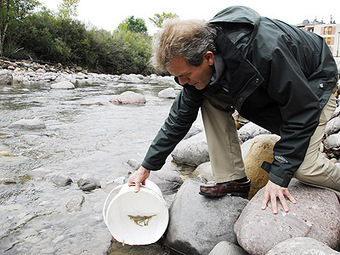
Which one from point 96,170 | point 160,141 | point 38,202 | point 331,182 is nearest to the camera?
point 331,182

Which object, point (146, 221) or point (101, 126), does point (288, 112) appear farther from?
point (101, 126)

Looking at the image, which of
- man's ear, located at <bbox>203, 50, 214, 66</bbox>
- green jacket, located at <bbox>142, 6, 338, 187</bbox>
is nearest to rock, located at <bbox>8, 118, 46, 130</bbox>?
green jacket, located at <bbox>142, 6, 338, 187</bbox>

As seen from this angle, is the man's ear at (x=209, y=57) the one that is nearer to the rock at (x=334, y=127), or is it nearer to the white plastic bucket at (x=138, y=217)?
the white plastic bucket at (x=138, y=217)

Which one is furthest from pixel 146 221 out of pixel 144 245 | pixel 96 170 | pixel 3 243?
pixel 96 170

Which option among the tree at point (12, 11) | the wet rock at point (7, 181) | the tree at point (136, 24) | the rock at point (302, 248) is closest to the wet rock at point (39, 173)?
the wet rock at point (7, 181)

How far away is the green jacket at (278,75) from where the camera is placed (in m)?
1.62

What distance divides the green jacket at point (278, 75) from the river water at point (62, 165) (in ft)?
4.42

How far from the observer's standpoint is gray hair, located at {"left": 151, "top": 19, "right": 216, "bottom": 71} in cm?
166

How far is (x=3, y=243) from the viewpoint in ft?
6.89

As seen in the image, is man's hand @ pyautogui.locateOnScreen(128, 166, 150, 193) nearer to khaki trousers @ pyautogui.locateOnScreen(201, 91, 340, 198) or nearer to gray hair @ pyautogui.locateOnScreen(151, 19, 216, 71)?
khaki trousers @ pyautogui.locateOnScreen(201, 91, 340, 198)

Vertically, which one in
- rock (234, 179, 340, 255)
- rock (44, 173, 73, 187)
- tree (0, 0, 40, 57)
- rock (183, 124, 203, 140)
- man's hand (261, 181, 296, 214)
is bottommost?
rock (183, 124, 203, 140)

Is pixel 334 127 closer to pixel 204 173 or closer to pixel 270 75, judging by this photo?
pixel 204 173

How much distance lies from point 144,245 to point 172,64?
1.27 metres

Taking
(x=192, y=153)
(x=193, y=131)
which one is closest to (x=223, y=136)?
(x=192, y=153)
